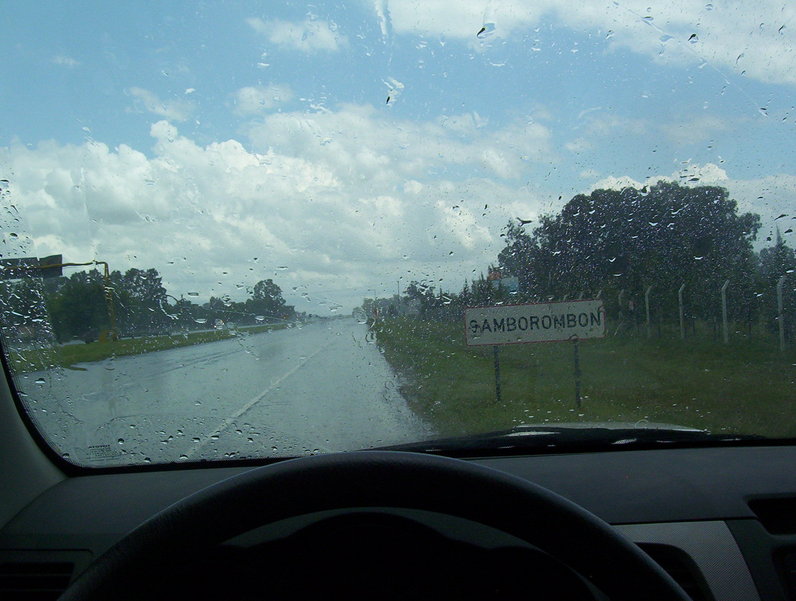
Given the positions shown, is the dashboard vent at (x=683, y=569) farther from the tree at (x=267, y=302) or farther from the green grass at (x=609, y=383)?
the tree at (x=267, y=302)

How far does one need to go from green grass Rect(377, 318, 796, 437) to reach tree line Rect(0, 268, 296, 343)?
1191 millimetres

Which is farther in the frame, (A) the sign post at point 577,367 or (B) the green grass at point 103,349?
(A) the sign post at point 577,367

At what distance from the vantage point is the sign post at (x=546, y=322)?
208 inches

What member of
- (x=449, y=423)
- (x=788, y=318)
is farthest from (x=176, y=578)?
(x=788, y=318)

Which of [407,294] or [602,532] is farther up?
[407,294]

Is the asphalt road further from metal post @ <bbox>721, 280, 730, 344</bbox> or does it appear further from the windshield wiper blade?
metal post @ <bbox>721, 280, 730, 344</bbox>

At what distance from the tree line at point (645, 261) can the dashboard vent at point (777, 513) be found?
155 cm

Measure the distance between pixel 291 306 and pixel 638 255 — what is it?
2606 millimetres

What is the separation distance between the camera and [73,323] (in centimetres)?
472

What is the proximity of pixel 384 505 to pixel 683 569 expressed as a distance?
2.11 metres

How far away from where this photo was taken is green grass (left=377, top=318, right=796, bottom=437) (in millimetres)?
4785

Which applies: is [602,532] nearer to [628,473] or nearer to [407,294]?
[628,473]

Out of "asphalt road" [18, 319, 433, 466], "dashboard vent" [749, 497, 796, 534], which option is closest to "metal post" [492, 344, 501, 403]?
"asphalt road" [18, 319, 433, 466]

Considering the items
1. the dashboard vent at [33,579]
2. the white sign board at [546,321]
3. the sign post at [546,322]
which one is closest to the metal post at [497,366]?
the sign post at [546,322]
